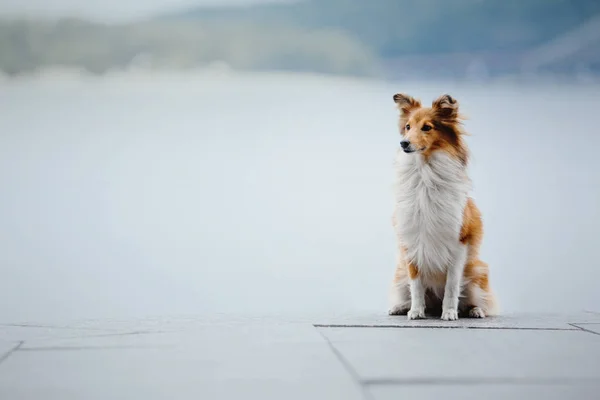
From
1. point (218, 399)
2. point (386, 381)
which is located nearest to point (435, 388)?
point (386, 381)

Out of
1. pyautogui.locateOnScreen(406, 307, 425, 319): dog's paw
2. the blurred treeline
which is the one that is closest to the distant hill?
the blurred treeline

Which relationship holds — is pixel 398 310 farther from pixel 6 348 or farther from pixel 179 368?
pixel 6 348

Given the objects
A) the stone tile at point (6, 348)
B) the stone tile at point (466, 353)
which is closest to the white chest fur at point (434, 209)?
the stone tile at point (466, 353)

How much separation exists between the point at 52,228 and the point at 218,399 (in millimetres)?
2365

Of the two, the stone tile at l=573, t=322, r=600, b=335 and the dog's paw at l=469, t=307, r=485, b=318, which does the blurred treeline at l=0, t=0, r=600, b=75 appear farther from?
the stone tile at l=573, t=322, r=600, b=335

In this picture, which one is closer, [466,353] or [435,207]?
[466,353]

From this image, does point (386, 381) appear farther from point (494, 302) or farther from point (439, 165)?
point (494, 302)

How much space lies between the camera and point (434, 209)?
2721 millimetres

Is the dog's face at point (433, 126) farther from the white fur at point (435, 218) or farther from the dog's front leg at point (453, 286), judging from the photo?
the dog's front leg at point (453, 286)

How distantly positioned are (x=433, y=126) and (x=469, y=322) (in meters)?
0.75

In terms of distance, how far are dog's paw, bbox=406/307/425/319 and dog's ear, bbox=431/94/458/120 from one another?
2.45ft

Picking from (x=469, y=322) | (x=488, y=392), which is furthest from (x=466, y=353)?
Result: (x=469, y=322)

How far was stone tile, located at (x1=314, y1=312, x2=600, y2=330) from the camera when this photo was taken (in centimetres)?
255

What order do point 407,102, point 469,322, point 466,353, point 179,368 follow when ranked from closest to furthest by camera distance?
point 179,368 < point 466,353 < point 469,322 < point 407,102
